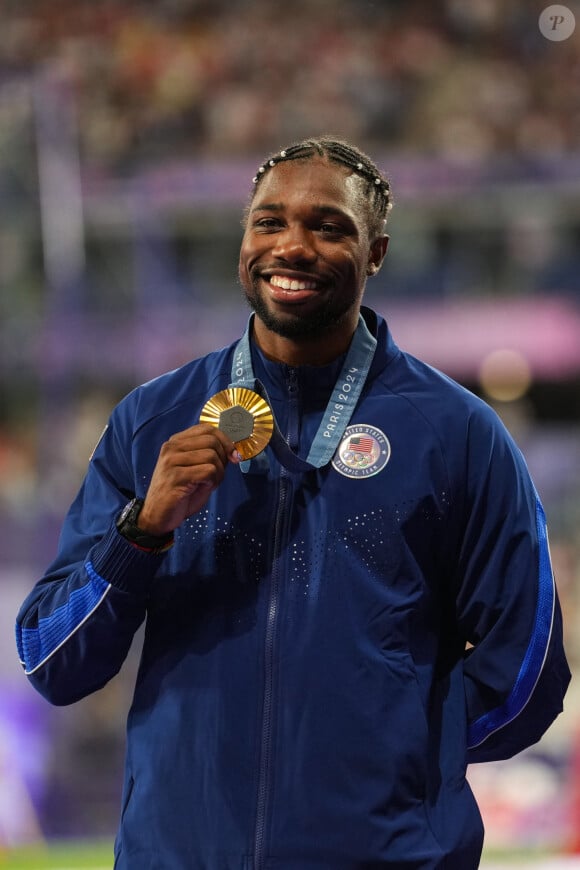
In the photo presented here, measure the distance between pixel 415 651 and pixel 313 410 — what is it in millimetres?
305

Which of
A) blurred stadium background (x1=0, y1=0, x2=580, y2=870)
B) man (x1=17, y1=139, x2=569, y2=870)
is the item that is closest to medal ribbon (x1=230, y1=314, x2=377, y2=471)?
man (x1=17, y1=139, x2=569, y2=870)

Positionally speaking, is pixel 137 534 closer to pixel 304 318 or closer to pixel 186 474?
pixel 186 474

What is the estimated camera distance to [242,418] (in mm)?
1247

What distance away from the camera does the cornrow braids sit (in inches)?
56.3

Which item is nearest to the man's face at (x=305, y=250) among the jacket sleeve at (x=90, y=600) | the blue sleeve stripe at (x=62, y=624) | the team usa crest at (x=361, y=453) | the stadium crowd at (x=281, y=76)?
the team usa crest at (x=361, y=453)

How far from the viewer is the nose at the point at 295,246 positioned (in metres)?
1.34

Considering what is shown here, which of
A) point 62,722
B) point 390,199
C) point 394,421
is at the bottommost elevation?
point 62,722

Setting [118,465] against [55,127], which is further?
[55,127]

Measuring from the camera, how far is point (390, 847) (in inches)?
46.9

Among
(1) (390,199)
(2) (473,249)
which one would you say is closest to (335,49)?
(2) (473,249)

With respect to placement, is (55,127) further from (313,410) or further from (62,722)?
(313,410)

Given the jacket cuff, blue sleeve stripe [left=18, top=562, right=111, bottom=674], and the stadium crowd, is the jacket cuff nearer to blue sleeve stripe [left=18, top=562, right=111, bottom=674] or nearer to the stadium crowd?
blue sleeve stripe [left=18, top=562, right=111, bottom=674]

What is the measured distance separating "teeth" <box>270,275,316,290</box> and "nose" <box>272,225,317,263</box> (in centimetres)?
2

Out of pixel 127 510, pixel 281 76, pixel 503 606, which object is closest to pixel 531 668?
pixel 503 606
